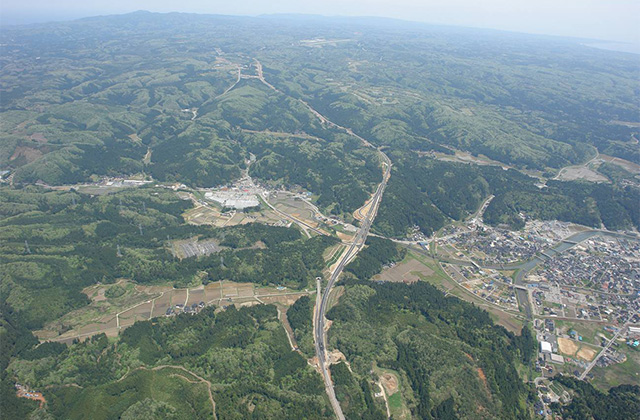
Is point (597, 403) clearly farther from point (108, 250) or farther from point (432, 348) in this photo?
point (108, 250)

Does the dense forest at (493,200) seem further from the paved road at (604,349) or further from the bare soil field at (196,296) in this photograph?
the bare soil field at (196,296)

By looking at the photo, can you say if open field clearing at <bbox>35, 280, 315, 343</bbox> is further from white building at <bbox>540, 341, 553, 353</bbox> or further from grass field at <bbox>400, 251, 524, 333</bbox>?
white building at <bbox>540, 341, 553, 353</bbox>

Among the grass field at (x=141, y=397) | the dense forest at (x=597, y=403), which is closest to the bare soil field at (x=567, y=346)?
the dense forest at (x=597, y=403)

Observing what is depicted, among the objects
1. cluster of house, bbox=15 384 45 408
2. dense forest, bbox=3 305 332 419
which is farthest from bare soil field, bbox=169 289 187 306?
cluster of house, bbox=15 384 45 408

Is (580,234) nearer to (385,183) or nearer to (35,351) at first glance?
(385,183)

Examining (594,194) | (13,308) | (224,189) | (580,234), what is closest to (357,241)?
(224,189)
